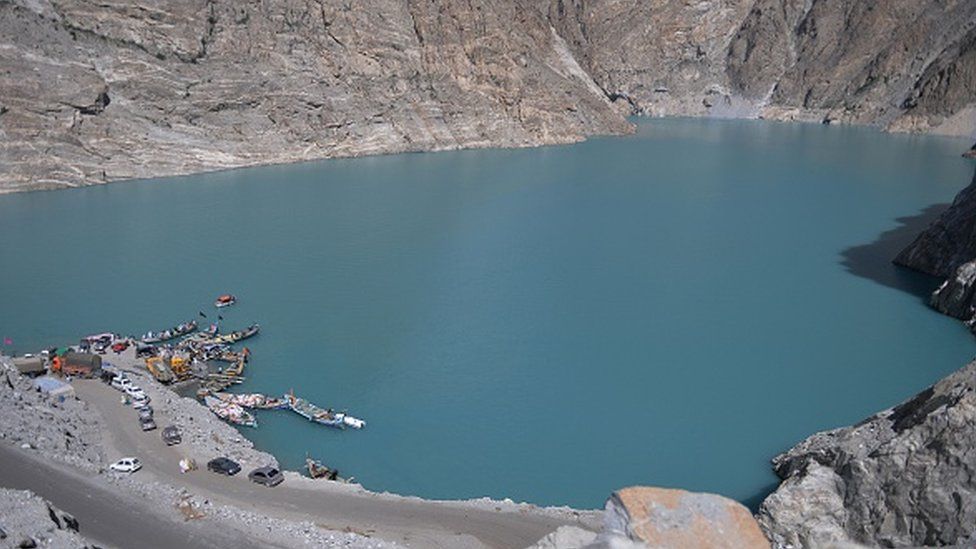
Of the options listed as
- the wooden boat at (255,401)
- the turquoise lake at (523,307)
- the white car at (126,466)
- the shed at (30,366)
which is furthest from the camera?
the wooden boat at (255,401)

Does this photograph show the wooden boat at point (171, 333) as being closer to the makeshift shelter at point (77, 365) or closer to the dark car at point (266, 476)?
the makeshift shelter at point (77, 365)

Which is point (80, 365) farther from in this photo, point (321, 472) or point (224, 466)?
point (321, 472)

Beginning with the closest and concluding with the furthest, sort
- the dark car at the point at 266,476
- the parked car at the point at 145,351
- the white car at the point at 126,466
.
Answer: the white car at the point at 126,466 → the dark car at the point at 266,476 → the parked car at the point at 145,351

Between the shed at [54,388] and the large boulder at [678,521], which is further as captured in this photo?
the shed at [54,388]

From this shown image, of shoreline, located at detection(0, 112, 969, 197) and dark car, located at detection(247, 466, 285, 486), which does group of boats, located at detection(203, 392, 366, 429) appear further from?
shoreline, located at detection(0, 112, 969, 197)

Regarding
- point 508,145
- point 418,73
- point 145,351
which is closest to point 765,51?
point 508,145

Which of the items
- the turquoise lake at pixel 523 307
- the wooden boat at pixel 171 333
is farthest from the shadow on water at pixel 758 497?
the wooden boat at pixel 171 333

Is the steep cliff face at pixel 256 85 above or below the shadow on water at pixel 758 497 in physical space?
above

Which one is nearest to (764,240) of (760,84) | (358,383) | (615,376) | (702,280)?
(702,280)
